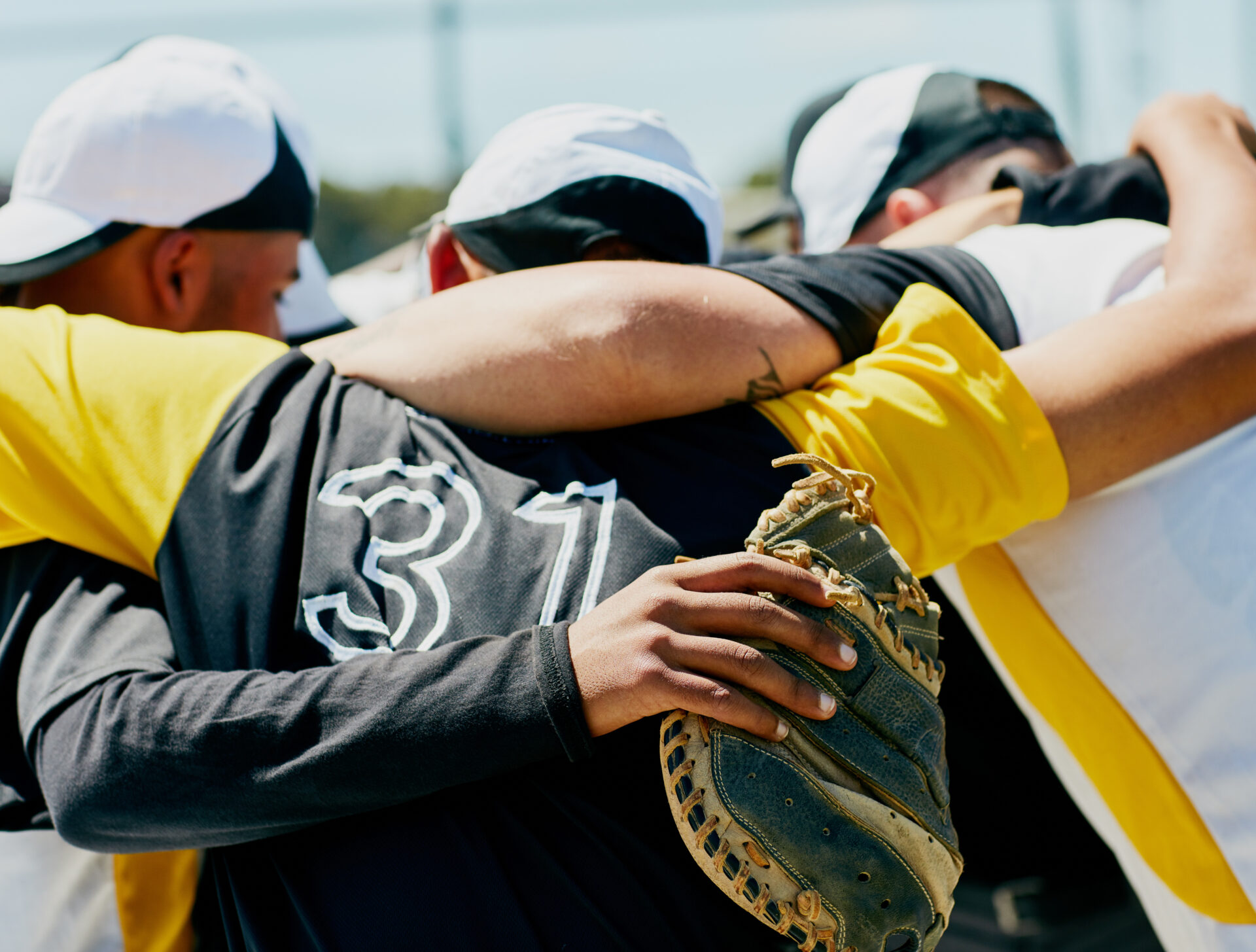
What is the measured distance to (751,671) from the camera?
1.16 m

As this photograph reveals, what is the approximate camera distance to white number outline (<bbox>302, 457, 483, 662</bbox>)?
1.30 metres

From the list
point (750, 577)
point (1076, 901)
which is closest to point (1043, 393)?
point (750, 577)

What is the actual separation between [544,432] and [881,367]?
0.45m

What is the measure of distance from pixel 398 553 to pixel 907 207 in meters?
1.60

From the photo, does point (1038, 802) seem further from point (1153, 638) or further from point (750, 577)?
point (750, 577)

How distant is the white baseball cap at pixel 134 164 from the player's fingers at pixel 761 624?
1.54 metres

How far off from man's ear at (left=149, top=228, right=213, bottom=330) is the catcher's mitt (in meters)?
Answer: 1.42

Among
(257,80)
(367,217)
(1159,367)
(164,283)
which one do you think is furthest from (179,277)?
(367,217)

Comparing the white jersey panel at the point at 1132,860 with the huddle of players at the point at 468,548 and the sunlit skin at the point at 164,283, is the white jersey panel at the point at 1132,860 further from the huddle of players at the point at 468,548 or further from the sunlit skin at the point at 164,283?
the sunlit skin at the point at 164,283

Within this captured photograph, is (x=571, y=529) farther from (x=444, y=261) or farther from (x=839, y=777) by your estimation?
(x=444, y=261)

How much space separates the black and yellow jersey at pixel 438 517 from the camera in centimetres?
126

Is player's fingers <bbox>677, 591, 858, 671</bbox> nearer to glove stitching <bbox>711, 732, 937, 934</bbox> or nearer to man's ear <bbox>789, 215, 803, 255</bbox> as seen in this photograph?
glove stitching <bbox>711, 732, 937, 934</bbox>

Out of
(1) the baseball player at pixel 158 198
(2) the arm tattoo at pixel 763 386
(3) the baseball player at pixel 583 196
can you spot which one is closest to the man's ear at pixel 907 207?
(3) the baseball player at pixel 583 196

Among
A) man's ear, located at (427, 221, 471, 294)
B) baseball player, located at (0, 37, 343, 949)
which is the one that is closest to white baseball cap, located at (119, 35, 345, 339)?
baseball player, located at (0, 37, 343, 949)
